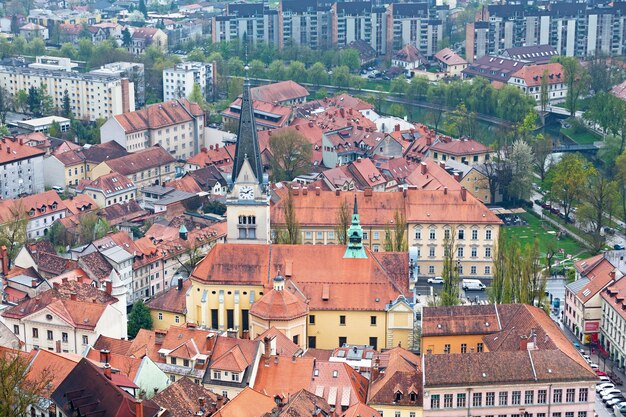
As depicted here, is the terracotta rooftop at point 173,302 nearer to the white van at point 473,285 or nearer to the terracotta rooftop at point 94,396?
the terracotta rooftop at point 94,396

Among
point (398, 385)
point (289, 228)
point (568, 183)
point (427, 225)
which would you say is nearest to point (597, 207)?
point (568, 183)

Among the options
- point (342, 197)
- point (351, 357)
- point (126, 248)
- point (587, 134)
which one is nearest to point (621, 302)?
point (351, 357)

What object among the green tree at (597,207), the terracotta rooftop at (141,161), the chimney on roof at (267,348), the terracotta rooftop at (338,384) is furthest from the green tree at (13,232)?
the green tree at (597,207)

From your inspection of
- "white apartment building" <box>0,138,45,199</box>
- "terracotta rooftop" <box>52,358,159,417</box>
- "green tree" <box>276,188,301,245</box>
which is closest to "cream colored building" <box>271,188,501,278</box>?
"green tree" <box>276,188,301,245</box>

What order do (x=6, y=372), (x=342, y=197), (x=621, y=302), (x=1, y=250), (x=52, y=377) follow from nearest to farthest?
(x=6, y=372) → (x=52, y=377) → (x=621, y=302) → (x=1, y=250) → (x=342, y=197)

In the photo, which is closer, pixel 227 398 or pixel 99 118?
pixel 227 398

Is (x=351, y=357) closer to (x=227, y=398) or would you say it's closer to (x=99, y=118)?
(x=227, y=398)

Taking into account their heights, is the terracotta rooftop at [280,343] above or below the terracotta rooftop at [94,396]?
below
